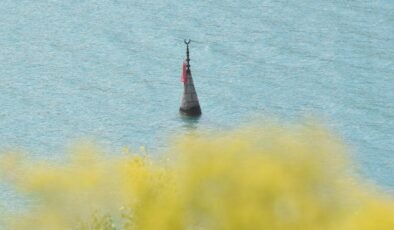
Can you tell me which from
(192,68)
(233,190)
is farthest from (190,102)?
(233,190)

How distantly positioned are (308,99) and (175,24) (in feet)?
51.9

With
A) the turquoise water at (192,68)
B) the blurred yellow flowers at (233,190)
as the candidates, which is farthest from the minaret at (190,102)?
the blurred yellow flowers at (233,190)

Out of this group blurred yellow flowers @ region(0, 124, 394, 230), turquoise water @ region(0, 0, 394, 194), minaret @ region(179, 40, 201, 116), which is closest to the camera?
blurred yellow flowers @ region(0, 124, 394, 230)

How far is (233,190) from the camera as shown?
969 inches

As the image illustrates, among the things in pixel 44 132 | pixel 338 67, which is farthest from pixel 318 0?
pixel 44 132

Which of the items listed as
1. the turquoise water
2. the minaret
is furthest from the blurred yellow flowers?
the minaret

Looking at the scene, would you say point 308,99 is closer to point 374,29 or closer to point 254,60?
point 254,60

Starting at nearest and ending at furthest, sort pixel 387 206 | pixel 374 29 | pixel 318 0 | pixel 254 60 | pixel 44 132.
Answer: pixel 387 206 < pixel 44 132 < pixel 254 60 < pixel 374 29 < pixel 318 0

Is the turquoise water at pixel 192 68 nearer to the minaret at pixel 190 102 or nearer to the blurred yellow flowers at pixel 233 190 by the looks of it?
the minaret at pixel 190 102

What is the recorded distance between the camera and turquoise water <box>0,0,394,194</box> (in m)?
70.6

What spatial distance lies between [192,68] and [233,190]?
55.9 meters

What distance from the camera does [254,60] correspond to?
80500 mm

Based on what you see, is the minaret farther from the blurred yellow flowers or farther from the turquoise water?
the blurred yellow flowers

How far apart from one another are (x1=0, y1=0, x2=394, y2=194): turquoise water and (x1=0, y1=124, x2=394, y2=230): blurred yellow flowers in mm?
35124
